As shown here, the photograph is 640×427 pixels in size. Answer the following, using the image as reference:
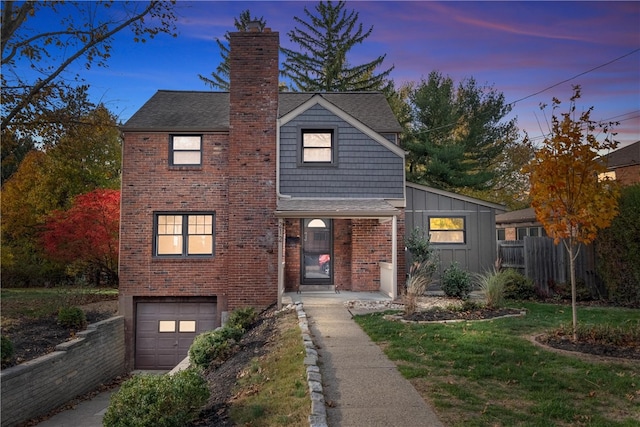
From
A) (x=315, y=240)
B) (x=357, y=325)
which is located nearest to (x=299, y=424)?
(x=357, y=325)

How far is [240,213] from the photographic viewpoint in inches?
556

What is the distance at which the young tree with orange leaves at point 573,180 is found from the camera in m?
8.51

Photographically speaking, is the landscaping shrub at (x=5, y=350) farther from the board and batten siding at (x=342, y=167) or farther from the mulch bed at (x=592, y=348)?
the mulch bed at (x=592, y=348)

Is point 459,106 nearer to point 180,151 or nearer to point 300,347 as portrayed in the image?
point 180,151

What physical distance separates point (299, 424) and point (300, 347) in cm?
299

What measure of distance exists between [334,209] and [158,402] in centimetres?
869

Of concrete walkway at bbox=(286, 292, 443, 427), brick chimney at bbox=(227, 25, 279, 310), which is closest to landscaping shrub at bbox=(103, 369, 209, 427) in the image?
concrete walkway at bbox=(286, 292, 443, 427)

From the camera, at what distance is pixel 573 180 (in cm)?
861

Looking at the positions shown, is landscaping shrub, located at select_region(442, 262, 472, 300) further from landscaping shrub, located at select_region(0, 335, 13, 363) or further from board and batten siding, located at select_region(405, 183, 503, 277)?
landscaping shrub, located at select_region(0, 335, 13, 363)

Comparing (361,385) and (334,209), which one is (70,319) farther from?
(361,385)

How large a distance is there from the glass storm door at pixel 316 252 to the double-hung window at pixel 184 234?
10.1 feet

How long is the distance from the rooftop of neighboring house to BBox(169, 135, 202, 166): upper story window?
20159mm

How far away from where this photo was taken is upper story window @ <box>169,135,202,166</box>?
600 inches

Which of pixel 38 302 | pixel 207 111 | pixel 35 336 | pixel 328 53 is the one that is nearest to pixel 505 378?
pixel 35 336
